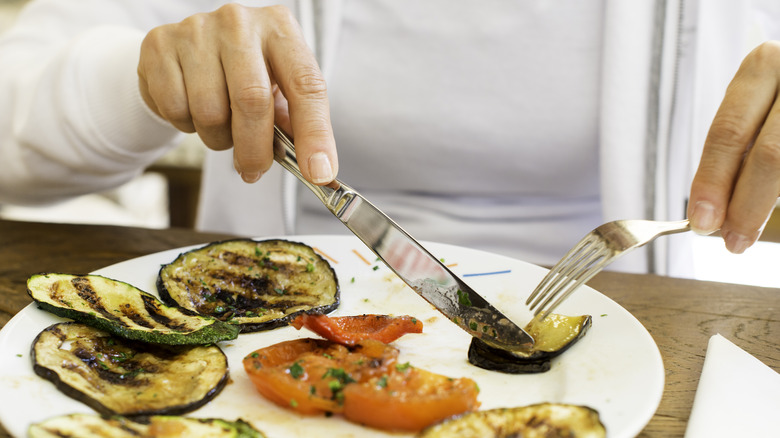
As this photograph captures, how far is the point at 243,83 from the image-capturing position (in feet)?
4.26

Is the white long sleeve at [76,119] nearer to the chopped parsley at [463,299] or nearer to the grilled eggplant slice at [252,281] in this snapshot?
the grilled eggplant slice at [252,281]

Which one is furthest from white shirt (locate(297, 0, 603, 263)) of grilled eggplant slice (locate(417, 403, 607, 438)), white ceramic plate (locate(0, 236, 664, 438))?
grilled eggplant slice (locate(417, 403, 607, 438))

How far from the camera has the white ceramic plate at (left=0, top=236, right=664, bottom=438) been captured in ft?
3.08

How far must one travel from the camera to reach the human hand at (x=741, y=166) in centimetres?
115

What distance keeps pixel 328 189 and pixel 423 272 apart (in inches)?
10.5

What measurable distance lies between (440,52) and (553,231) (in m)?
0.83

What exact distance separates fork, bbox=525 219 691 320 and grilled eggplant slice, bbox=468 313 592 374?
41mm

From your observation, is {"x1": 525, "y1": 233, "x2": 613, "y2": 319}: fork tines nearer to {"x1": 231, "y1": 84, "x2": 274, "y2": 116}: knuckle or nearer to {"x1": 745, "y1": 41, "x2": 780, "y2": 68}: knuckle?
{"x1": 745, "y1": 41, "x2": 780, "y2": 68}: knuckle

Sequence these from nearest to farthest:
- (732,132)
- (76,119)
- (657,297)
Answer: (732,132)
(657,297)
(76,119)

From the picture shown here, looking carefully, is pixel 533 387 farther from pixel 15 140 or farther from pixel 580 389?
pixel 15 140

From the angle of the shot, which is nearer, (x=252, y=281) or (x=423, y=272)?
(x=423, y=272)

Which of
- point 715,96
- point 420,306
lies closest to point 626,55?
point 715,96

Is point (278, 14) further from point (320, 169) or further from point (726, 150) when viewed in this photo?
point (726, 150)

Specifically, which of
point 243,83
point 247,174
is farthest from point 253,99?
point 247,174
